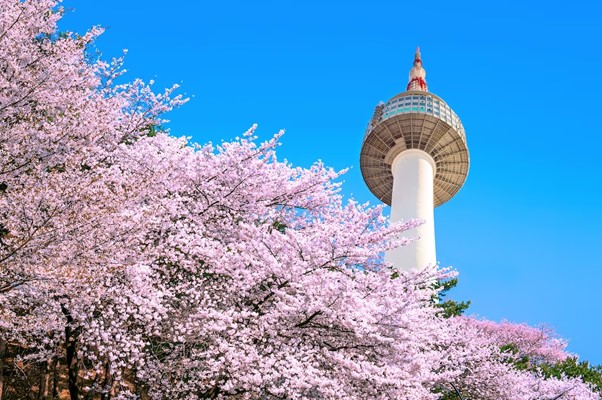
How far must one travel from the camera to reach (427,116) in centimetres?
4072

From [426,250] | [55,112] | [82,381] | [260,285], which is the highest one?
[426,250]

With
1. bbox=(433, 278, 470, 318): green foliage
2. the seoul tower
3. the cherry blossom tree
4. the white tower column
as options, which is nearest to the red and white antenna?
the seoul tower

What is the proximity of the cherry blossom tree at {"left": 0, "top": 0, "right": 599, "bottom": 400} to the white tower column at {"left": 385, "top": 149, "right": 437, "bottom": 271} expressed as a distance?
2407 cm

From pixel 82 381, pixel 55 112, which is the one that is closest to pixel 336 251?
pixel 55 112

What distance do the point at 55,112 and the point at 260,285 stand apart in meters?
5.00

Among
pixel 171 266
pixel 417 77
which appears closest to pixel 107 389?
pixel 171 266

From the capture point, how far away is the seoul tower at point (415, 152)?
38.9 metres

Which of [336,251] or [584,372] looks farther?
[584,372]

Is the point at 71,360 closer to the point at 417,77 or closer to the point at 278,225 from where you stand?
the point at 278,225

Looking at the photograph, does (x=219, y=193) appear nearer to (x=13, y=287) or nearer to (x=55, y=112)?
(x=55, y=112)

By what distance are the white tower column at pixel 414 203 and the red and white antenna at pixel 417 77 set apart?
23.7 ft

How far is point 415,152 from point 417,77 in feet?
29.1

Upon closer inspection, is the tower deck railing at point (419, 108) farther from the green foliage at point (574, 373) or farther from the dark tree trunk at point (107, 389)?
the dark tree trunk at point (107, 389)

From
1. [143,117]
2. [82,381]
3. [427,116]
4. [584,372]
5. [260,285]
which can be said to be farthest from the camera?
[427,116]
